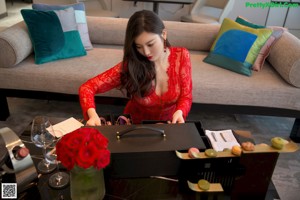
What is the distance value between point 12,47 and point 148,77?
1.18m

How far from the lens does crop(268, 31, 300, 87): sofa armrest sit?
1.98 m

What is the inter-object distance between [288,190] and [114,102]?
1.31 meters

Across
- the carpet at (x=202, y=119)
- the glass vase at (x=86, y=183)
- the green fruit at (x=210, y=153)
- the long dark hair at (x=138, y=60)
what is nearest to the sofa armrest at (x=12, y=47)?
the carpet at (x=202, y=119)

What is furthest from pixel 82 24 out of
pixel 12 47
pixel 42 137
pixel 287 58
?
pixel 287 58

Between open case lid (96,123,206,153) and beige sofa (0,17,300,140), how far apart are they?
3.29 ft

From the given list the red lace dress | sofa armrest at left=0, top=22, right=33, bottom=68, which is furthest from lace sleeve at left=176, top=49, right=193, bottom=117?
sofa armrest at left=0, top=22, right=33, bottom=68

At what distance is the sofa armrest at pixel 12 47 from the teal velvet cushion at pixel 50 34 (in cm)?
8

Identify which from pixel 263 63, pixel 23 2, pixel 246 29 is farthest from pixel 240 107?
pixel 23 2

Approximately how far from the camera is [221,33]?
2.38 metres

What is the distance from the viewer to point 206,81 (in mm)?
2057

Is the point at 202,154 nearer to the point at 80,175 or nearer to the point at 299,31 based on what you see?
the point at 80,175

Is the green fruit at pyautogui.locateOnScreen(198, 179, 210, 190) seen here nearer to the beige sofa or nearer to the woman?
the woman

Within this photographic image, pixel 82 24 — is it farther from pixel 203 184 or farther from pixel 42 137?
pixel 203 184

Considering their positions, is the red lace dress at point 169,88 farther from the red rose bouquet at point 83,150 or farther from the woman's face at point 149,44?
the red rose bouquet at point 83,150
